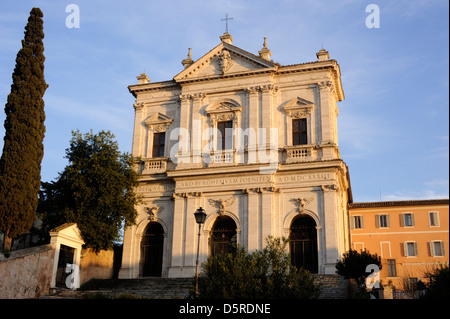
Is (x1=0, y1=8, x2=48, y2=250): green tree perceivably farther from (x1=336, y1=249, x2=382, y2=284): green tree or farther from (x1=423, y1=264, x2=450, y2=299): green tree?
(x1=423, y1=264, x2=450, y2=299): green tree

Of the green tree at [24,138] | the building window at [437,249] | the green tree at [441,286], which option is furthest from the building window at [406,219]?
the green tree at [441,286]

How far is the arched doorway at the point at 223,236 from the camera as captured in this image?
2889 centimetres

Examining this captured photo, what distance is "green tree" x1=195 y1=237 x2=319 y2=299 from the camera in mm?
13797

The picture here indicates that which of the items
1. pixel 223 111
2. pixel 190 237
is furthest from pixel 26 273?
pixel 223 111

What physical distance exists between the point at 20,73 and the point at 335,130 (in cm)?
1745

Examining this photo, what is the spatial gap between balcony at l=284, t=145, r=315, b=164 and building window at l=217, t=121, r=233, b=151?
138 inches

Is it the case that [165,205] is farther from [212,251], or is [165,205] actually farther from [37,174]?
[37,174]

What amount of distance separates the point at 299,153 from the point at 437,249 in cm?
1544

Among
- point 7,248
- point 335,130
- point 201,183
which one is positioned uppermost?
point 335,130

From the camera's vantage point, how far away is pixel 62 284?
79.3 ft

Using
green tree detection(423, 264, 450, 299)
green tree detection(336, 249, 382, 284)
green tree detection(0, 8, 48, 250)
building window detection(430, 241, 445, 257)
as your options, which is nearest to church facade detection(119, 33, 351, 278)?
green tree detection(336, 249, 382, 284)
